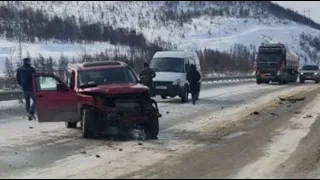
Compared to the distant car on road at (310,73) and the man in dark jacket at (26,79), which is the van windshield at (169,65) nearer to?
the man in dark jacket at (26,79)

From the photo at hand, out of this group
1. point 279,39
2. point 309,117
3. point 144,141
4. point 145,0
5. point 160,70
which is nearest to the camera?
point 144,141

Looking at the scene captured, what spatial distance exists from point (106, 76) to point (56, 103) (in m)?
1.42

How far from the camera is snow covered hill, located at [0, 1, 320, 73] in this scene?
Result: 86062mm

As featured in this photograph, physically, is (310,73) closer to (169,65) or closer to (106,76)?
(169,65)

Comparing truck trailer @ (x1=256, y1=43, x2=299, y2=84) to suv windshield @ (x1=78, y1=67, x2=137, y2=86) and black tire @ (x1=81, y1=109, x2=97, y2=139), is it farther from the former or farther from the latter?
black tire @ (x1=81, y1=109, x2=97, y2=139)

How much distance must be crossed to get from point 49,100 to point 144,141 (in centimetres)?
257

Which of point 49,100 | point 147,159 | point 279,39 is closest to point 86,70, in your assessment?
point 49,100

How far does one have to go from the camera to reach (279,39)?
160 ft

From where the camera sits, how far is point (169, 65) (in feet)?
87.4

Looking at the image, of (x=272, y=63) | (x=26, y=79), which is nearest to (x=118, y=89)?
(x=26, y=79)

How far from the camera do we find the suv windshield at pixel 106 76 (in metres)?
14.7

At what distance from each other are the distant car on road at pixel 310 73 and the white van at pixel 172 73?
88.1 ft

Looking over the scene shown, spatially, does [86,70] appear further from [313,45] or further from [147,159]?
[313,45]

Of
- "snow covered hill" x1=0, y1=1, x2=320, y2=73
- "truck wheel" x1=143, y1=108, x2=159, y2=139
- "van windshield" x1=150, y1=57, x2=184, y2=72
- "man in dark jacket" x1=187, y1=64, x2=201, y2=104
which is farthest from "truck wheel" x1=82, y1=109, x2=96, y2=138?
"snow covered hill" x1=0, y1=1, x2=320, y2=73
